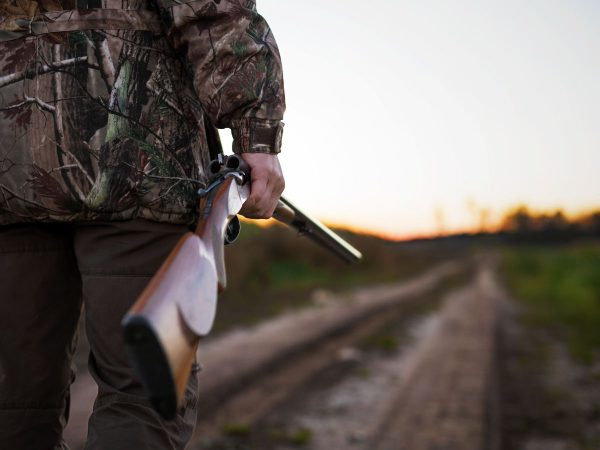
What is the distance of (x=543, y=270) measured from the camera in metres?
26.0

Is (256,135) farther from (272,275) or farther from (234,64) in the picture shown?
(272,275)

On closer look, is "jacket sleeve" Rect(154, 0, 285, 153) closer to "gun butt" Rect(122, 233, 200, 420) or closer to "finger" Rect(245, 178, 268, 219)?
"finger" Rect(245, 178, 268, 219)

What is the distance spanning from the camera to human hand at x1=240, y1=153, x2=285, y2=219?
1.56m

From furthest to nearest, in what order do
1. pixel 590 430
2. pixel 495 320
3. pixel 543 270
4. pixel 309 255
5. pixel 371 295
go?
pixel 543 270
pixel 309 255
pixel 371 295
pixel 495 320
pixel 590 430

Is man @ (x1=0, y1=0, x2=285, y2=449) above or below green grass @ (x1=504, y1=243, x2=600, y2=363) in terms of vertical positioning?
above

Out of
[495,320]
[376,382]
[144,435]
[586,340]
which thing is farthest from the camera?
[495,320]

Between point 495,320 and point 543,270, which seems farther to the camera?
point 543,270

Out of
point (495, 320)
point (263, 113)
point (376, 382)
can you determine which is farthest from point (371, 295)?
point (263, 113)

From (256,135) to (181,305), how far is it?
2.02 ft

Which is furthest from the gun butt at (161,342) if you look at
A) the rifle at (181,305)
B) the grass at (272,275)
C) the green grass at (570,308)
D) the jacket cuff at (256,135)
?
the green grass at (570,308)

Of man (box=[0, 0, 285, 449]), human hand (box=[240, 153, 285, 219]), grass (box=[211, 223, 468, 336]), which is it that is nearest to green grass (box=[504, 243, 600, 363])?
grass (box=[211, 223, 468, 336])

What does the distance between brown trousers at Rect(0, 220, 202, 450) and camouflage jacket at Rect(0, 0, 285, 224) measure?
0.06m

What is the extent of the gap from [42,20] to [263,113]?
0.52m

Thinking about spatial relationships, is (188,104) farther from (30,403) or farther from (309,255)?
(309,255)
